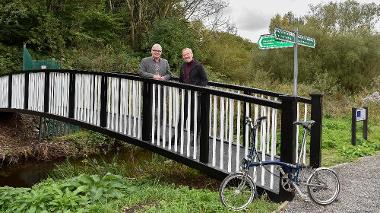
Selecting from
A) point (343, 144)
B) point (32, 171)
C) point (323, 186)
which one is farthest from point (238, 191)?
point (32, 171)

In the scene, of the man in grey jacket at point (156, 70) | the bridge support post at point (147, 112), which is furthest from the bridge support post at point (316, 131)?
the bridge support post at point (147, 112)

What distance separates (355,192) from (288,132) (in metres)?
1.49

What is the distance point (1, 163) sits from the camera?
14.7 meters

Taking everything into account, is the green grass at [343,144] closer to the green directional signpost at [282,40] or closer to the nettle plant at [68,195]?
the green directional signpost at [282,40]

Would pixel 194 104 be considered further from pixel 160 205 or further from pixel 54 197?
pixel 54 197

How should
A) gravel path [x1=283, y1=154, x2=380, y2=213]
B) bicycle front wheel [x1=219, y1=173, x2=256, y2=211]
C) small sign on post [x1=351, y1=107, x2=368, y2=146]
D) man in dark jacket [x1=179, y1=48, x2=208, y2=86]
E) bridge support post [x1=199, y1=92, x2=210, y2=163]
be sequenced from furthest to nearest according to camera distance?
1. small sign on post [x1=351, y1=107, x2=368, y2=146]
2. man in dark jacket [x1=179, y1=48, x2=208, y2=86]
3. bridge support post [x1=199, y1=92, x2=210, y2=163]
4. gravel path [x1=283, y1=154, x2=380, y2=213]
5. bicycle front wheel [x1=219, y1=173, x2=256, y2=211]

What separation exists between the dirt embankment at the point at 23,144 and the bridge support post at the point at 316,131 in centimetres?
1044

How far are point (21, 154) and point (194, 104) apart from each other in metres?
9.96

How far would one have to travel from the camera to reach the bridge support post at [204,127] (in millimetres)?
7020

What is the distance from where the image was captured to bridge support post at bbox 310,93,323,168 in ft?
23.7

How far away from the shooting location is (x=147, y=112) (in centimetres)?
826

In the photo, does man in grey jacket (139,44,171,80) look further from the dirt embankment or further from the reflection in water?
the dirt embankment

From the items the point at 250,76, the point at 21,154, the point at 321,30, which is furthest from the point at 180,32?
the point at 21,154

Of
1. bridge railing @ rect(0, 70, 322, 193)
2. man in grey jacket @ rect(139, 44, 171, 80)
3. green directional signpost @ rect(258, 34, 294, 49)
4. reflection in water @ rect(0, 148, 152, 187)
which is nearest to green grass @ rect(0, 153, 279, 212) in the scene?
bridge railing @ rect(0, 70, 322, 193)
